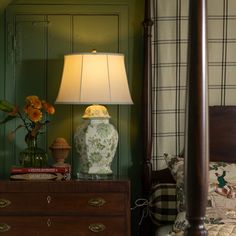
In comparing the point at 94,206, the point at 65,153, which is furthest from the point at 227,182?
the point at 65,153

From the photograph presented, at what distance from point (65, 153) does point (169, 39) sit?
879mm

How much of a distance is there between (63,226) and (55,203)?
0.12m

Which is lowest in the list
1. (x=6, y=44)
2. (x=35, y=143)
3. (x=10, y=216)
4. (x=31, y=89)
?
(x=10, y=216)

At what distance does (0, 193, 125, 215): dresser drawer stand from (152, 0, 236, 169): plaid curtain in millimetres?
562

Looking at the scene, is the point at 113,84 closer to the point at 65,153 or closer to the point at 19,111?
the point at 65,153

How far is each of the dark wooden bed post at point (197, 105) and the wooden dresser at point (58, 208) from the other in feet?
4.47

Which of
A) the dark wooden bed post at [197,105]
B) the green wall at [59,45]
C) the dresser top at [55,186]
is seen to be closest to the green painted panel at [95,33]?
the green wall at [59,45]

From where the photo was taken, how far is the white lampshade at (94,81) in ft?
8.88

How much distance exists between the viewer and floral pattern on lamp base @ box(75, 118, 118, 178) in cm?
273

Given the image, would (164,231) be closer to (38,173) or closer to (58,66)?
(38,173)

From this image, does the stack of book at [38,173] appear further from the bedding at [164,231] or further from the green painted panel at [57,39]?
the bedding at [164,231]

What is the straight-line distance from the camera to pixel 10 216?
2598mm

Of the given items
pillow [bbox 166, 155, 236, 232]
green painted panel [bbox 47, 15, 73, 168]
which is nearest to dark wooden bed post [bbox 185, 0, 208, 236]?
pillow [bbox 166, 155, 236, 232]

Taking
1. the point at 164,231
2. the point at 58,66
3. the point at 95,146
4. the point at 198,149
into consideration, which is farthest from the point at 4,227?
the point at 198,149
